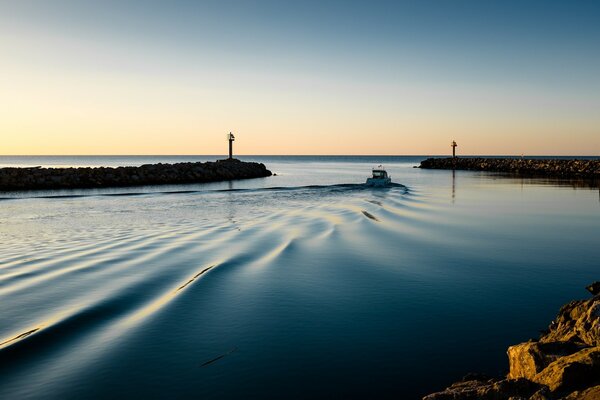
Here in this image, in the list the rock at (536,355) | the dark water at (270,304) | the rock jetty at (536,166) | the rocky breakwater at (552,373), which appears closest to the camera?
the rocky breakwater at (552,373)

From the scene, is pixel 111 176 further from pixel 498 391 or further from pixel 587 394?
pixel 587 394

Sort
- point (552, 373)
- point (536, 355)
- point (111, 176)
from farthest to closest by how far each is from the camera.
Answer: point (111, 176)
point (536, 355)
point (552, 373)

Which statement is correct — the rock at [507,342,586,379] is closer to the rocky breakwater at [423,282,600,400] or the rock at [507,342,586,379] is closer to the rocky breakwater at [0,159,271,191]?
the rocky breakwater at [423,282,600,400]

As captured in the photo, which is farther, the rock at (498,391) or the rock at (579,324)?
the rock at (579,324)

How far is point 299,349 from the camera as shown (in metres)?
7.27

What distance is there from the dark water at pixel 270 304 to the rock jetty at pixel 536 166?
61.2m

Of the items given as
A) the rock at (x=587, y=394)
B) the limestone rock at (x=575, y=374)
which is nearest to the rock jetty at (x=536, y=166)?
the limestone rock at (x=575, y=374)

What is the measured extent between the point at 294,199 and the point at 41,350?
27647mm

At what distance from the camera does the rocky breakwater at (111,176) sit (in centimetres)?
4366

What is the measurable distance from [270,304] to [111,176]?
1757 inches

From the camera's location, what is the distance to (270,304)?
9.44 meters

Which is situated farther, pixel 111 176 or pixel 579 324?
pixel 111 176

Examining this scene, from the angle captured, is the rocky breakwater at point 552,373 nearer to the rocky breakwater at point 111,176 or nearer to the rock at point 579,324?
the rock at point 579,324

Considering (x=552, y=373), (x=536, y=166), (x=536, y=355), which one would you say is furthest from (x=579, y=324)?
(x=536, y=166)
